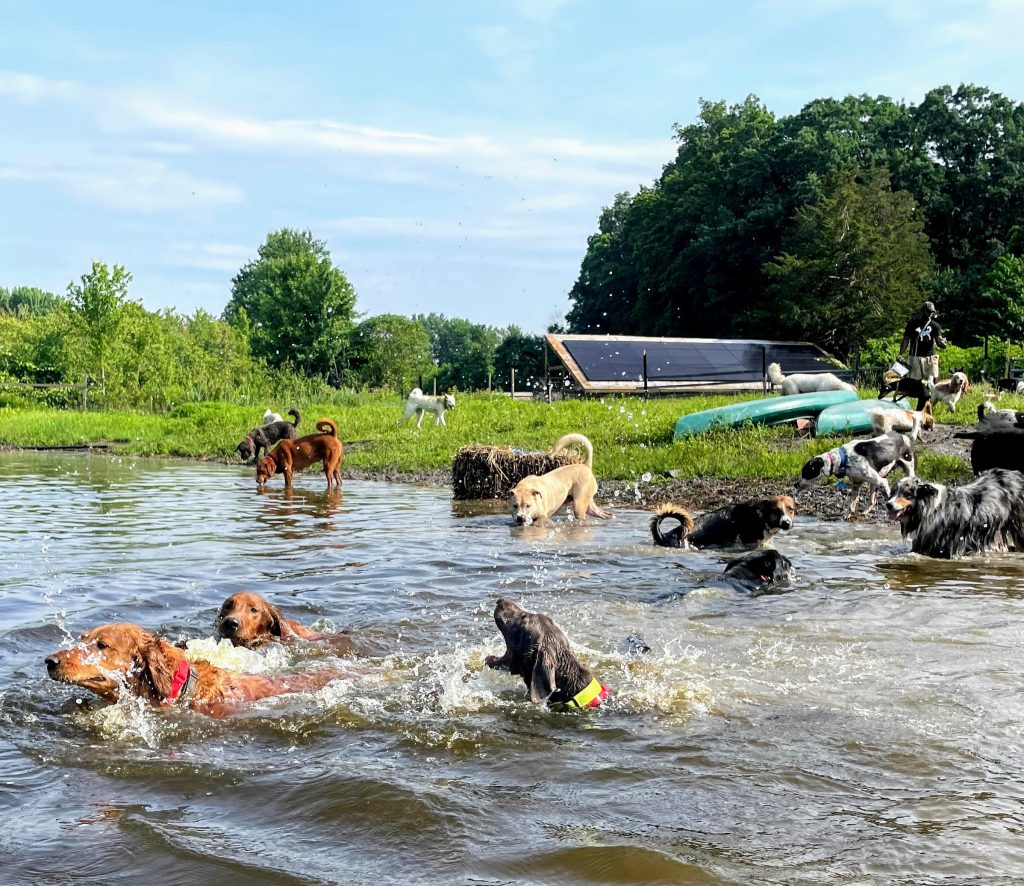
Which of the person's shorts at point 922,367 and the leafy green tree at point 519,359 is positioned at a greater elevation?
the leafy green tree at point 519,359

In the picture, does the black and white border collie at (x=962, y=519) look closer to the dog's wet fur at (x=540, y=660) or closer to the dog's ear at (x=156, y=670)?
the dog's wet fur at (x=540, y=660)

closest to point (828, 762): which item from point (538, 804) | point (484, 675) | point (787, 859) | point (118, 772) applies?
point (787, 859)

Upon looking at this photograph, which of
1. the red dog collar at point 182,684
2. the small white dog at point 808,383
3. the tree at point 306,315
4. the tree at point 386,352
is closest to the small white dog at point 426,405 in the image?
the small white dog at point 808,383

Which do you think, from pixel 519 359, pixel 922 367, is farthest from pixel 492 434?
pixel 519 359

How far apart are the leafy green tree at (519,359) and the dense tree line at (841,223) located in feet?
34.0

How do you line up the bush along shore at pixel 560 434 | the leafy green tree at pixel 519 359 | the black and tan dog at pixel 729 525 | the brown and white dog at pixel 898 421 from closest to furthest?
the black and tan dog at pixel 729 525
the bush along shore at pixel 560 434
the brown and white dog at pixel 898 421
the leafy green tree at pixel 519 359

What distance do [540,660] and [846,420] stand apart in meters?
12.9

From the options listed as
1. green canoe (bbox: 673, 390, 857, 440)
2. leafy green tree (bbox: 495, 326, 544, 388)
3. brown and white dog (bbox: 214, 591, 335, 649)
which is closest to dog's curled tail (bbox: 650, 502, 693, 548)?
brown and white dog (bbox: 214, 591, 335, 649)

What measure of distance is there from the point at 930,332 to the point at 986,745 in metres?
14.7

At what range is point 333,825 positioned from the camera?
399 cm

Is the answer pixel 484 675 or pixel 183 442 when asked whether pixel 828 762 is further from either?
pixel 183 442

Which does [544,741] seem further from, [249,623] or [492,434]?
[492,434]

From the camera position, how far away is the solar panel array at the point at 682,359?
37875 millimetres

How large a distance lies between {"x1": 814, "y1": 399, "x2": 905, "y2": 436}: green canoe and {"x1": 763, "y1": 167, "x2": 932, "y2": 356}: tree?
31.1 metres
